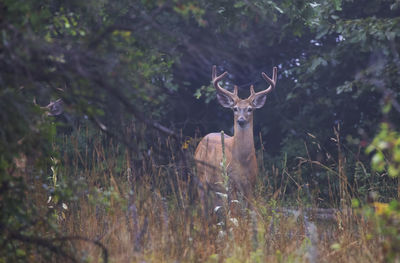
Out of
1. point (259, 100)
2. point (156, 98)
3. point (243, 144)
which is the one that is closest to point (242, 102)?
point (259, 100)

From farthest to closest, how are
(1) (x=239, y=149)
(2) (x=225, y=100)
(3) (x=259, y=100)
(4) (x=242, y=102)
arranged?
(2) (x=225, y=100)
(3) (x=259, y=100)
(4) (x=242, y=102)
(1) (x=239, y=149)

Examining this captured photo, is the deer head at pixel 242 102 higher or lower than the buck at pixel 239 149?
higher

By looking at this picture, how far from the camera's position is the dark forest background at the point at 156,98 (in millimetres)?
2998

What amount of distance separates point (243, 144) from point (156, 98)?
12.8 feet

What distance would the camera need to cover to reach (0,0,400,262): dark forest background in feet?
9.84

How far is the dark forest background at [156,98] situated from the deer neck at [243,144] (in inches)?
26.7

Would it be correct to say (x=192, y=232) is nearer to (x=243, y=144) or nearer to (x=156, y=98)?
(x=156, y=98)

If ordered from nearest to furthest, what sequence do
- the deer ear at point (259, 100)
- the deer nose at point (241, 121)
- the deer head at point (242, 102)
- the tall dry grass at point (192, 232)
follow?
the tall dry grass at point (192, 232) < the deer nose at point (241, 121) < the deer head at point (242, 102) < the deer ear at point (259, 100)

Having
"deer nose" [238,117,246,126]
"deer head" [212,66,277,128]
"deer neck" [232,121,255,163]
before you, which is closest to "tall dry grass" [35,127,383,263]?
"deer neck" [232,121,255,163]

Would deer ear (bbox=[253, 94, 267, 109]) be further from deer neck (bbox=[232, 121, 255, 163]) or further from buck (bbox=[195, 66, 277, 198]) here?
deer neck (bbox=[232, 121, 255, 163])

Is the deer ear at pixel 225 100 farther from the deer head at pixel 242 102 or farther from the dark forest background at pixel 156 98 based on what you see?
the dark forest background at pixel 156 98

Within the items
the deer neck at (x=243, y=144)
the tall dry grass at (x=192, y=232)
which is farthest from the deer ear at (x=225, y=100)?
the tall dry grass at (x=192, y=232)

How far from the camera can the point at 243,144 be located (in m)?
7.94

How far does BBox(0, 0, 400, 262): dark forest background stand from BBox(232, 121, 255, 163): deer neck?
677 millimetres
